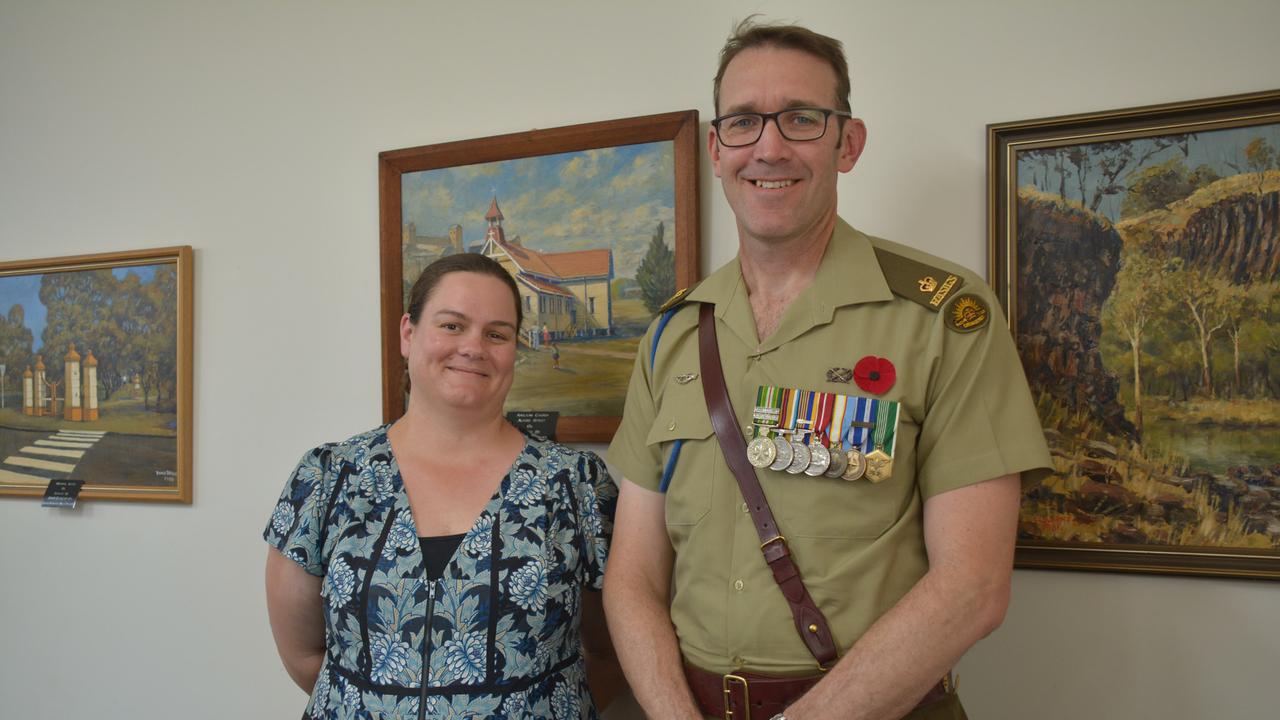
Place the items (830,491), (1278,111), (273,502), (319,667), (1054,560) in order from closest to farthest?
(830,491) → (1278,111) → (1054,560) → (319,667) → (273,502)

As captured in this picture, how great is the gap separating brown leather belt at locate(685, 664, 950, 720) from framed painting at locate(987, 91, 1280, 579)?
610 millimetres

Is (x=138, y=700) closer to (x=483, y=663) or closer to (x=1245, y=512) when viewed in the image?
(x=483, y=663)

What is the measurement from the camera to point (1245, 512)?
5.36 feet

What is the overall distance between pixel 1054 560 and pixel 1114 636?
0.62 feet

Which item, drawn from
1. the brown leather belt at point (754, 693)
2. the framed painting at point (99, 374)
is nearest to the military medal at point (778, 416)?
the brown leather belt at point (754, 693)

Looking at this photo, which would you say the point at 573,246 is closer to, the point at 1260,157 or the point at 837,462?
the point at 837,462

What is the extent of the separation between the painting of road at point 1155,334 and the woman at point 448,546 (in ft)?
3.26

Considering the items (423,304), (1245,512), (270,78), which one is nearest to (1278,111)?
(1245,512)

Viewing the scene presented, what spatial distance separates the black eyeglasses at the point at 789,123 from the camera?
1458 mm

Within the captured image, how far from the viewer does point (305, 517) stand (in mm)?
1784

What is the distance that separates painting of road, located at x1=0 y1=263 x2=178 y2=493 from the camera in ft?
8.89

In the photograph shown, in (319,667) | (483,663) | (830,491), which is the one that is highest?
(830,491)

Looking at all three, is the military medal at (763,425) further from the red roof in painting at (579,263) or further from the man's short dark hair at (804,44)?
the red roof in painting at (579,263)

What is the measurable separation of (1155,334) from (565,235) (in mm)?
1379
